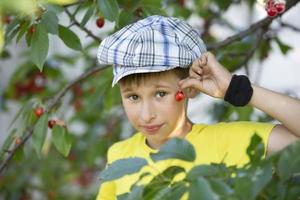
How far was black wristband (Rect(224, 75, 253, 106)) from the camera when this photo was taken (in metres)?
1.67

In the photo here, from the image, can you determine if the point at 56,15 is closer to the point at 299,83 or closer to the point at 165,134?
the point at 165,134

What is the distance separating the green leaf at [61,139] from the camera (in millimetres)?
2076

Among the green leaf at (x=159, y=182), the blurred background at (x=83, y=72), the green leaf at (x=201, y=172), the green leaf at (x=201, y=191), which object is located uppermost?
the green leaf at (x=201, y=191)

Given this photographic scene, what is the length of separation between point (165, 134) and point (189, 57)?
0.58 ft

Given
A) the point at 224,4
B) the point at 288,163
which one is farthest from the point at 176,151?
the point at 224,4

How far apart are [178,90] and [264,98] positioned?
18 cm

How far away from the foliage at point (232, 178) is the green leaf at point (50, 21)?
2.00ft

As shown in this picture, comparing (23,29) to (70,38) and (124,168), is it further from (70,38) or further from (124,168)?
(124,168)

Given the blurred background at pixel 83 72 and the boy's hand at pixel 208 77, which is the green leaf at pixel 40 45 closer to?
the blurred background at pixel 83 72

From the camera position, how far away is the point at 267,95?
1659 mm

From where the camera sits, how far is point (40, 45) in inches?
73.9

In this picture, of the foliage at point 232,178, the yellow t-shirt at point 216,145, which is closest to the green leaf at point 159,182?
the foliage at point 232,178

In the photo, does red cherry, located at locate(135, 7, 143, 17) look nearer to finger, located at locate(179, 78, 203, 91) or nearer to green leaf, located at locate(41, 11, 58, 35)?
green leaf, located at locate(41, 11, 58, 35)

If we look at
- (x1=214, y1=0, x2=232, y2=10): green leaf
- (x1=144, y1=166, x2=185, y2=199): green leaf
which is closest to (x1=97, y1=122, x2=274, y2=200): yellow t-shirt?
(x1=144, y1=166, x2=185, y2=199): green leaf
